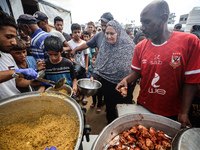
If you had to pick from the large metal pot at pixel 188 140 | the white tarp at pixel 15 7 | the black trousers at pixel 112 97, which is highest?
the white tarp at pixel 15 7

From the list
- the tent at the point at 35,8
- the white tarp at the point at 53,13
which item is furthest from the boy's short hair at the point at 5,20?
the white tarp at the point at 53,13

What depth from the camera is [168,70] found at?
3.59 ft

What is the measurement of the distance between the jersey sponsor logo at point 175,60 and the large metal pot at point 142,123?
603 mm

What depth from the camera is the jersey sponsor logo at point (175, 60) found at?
1029mm

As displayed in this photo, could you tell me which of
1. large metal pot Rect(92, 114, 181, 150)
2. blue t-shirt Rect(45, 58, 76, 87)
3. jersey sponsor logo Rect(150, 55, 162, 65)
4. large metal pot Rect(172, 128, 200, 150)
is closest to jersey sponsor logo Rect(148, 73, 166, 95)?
jersey sponsor logo Rect(150, 55, 162, 65)

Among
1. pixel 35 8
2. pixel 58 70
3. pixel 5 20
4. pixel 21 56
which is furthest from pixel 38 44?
pixel 35 8

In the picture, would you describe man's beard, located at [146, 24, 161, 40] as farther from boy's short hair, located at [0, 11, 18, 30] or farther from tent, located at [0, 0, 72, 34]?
tent, located at [0, 0, 72, 34]

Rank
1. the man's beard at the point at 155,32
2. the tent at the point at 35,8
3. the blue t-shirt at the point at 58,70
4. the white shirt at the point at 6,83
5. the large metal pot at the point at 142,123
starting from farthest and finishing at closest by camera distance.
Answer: the tent at the point at 35,8, the blue t-shirt at the point at 58,70, the white shirt at the point at 6,83, the man's beard at the point at 155,32, the large metal pot at the point at 142,123

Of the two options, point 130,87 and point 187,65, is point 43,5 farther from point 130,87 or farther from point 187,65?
point 187,65

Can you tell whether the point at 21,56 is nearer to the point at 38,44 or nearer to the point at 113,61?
the point at 38,44

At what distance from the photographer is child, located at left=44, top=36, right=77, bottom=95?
5.70ft

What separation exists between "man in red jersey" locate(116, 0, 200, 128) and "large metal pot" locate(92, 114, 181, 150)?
5.8 inches

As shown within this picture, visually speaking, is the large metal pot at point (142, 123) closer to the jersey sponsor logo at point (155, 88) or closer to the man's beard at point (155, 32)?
the jersey sponsor logo at point (155, 88)

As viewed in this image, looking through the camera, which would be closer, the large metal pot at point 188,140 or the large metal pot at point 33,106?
the large metal pot at point 188,140
